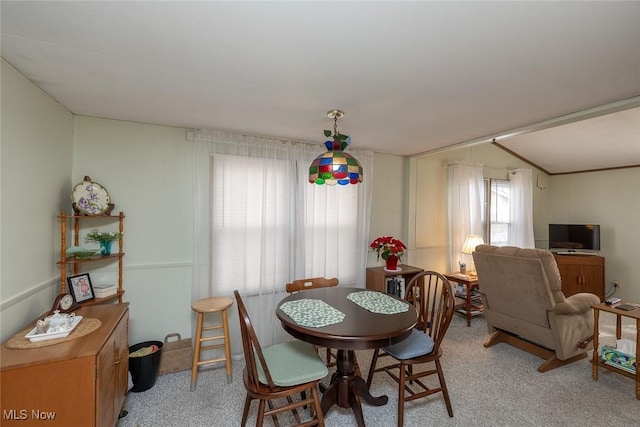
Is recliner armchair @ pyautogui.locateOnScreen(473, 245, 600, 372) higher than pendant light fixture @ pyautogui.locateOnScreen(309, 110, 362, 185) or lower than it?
lower

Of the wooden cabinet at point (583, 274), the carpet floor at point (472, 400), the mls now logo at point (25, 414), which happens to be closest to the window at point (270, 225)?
the carpet floor at point (472, 400)

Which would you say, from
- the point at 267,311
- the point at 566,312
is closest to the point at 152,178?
the point at 267,311

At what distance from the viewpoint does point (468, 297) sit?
11.9 feet

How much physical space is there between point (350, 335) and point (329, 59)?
150 cm

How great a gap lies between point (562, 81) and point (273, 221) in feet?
8.31

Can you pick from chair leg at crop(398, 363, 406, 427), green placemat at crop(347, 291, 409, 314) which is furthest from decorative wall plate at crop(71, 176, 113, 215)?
chair leg at crop(398, 363, 406, 427)

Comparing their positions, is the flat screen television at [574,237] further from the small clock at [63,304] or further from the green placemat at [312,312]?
the small clock at [63,304]

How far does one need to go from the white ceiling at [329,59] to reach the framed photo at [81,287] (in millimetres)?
1329

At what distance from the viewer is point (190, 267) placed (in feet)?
8.98

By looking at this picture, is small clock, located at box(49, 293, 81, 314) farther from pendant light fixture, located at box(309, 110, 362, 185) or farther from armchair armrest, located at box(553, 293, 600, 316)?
armchair armrest, located at box(553, 293, 600, 316)

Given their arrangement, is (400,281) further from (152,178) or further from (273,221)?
(152,178)

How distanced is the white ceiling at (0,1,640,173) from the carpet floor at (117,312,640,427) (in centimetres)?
221

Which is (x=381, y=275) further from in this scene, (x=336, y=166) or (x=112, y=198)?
(x=112, y=198)

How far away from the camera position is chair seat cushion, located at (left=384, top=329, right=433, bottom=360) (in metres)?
1.90
